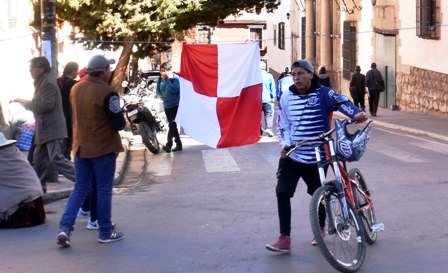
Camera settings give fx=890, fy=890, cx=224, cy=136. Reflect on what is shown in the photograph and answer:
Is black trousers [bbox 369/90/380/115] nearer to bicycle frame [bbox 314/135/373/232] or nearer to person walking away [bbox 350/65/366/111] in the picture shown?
person walking away [bbox 350/65/366/111]

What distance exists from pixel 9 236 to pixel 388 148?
9096 millimetres

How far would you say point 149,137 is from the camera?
1711 centimetres

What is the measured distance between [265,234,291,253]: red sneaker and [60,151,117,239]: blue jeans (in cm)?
168

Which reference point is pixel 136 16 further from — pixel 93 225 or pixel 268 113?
pixel 93 225

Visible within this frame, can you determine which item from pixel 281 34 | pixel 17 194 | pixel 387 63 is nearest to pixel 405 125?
pixel 387 63

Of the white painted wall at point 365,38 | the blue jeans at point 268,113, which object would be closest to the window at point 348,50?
the white painted wall at point 365,38

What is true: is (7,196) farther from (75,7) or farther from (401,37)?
(401,37)

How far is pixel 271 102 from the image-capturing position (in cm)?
1941

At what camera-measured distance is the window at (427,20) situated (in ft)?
87.5

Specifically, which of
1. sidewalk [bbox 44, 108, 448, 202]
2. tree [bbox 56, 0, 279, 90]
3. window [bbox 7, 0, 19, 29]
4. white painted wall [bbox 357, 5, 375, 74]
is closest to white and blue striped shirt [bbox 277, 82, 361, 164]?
sidewalk [bbox 44, 108, 448, 202]

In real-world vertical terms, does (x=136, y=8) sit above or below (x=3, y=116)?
above

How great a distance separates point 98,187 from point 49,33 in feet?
18.2

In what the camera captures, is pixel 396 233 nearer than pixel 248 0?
Yes

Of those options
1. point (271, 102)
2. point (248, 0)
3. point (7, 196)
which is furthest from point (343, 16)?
point (7, 196)
